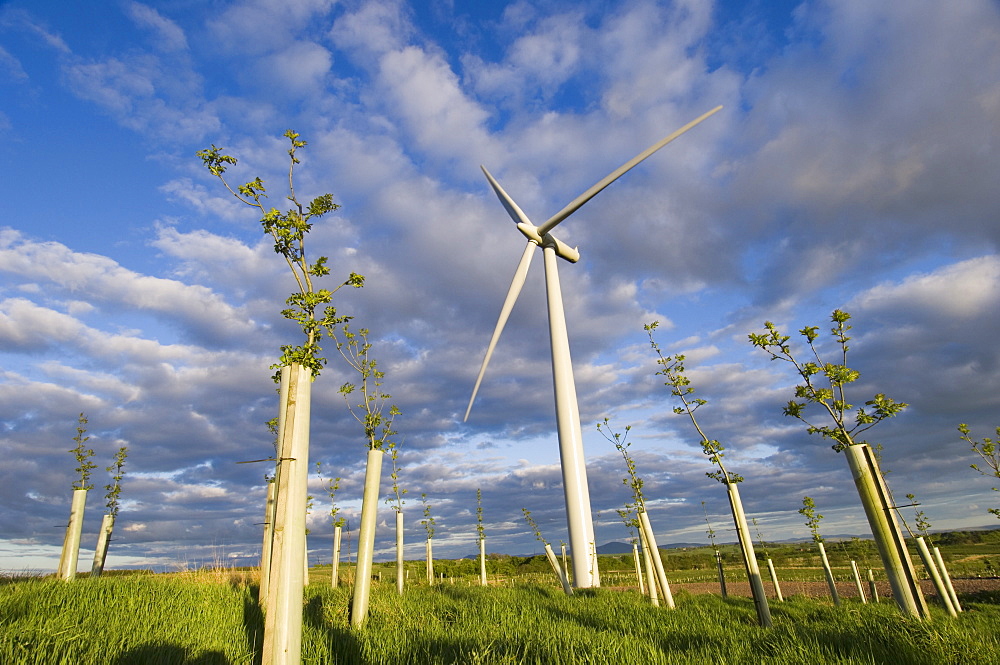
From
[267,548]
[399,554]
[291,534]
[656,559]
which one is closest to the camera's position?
[291,534]

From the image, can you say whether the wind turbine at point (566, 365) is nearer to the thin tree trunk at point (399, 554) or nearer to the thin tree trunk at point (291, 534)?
the thin tree trunk at point (399, 554)

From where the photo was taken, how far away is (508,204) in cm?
2397

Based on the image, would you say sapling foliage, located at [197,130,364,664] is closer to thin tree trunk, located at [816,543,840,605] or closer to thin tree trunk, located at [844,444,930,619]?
thin tree trunk, located at [844,444,930,619]

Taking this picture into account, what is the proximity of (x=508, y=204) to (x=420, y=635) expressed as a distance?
790 inches

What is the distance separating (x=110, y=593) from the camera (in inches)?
316

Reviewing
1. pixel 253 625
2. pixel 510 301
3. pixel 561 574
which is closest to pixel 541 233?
pixel 510 301

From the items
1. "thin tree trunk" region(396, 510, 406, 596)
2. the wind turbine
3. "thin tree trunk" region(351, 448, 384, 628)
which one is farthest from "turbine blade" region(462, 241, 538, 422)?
"thin tree trunk" region(351, 448, 384, 628)

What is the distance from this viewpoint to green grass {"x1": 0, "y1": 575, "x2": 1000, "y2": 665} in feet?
17.2

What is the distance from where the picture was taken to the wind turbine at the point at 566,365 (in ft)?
47.4

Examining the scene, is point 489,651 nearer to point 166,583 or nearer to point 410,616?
point 410,616

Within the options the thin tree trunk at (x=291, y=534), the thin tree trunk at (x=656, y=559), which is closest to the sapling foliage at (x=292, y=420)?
the thin tree trunk at (x=291, y=534)

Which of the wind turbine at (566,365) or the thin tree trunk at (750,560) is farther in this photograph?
the wind turbine at (566,365)

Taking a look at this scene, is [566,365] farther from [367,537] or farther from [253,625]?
[253,625]

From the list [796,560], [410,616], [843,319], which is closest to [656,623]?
[410,616]
